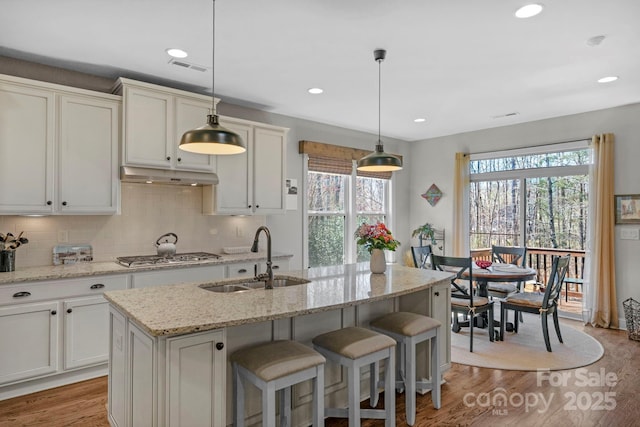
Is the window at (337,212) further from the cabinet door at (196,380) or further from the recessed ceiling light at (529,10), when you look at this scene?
the cabinet door at (196,380)

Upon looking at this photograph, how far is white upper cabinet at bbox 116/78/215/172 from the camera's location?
3.53 meters

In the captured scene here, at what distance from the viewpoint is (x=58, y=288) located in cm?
306

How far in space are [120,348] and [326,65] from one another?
8.95 feet

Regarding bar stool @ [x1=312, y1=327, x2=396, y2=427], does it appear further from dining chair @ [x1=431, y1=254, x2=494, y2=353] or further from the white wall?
the white wall

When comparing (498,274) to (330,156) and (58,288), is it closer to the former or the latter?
(330,156)

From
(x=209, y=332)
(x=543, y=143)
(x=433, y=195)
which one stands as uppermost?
(x=543, y=143)

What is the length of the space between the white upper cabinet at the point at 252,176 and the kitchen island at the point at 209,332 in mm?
1602

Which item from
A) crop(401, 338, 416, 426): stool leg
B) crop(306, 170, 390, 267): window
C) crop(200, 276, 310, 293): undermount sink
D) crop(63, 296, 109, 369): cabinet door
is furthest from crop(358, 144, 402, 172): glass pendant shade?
crop(63, 296, 109, 369): cabinet door

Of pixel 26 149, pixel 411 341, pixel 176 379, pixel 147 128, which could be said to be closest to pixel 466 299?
pixel 411 341

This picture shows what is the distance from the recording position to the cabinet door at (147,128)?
3533 millimetres

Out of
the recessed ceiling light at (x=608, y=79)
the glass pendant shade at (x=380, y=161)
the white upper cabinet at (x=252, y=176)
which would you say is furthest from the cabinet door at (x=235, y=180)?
the recessed ceiling light at (x=608, y=79)

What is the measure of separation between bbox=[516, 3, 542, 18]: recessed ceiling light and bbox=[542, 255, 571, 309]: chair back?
233cm

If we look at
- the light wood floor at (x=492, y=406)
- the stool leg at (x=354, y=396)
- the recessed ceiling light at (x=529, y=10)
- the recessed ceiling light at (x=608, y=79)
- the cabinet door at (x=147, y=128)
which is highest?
the recessed ceiling light at (x=608, y=79)

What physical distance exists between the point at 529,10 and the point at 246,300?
2.54 metres
